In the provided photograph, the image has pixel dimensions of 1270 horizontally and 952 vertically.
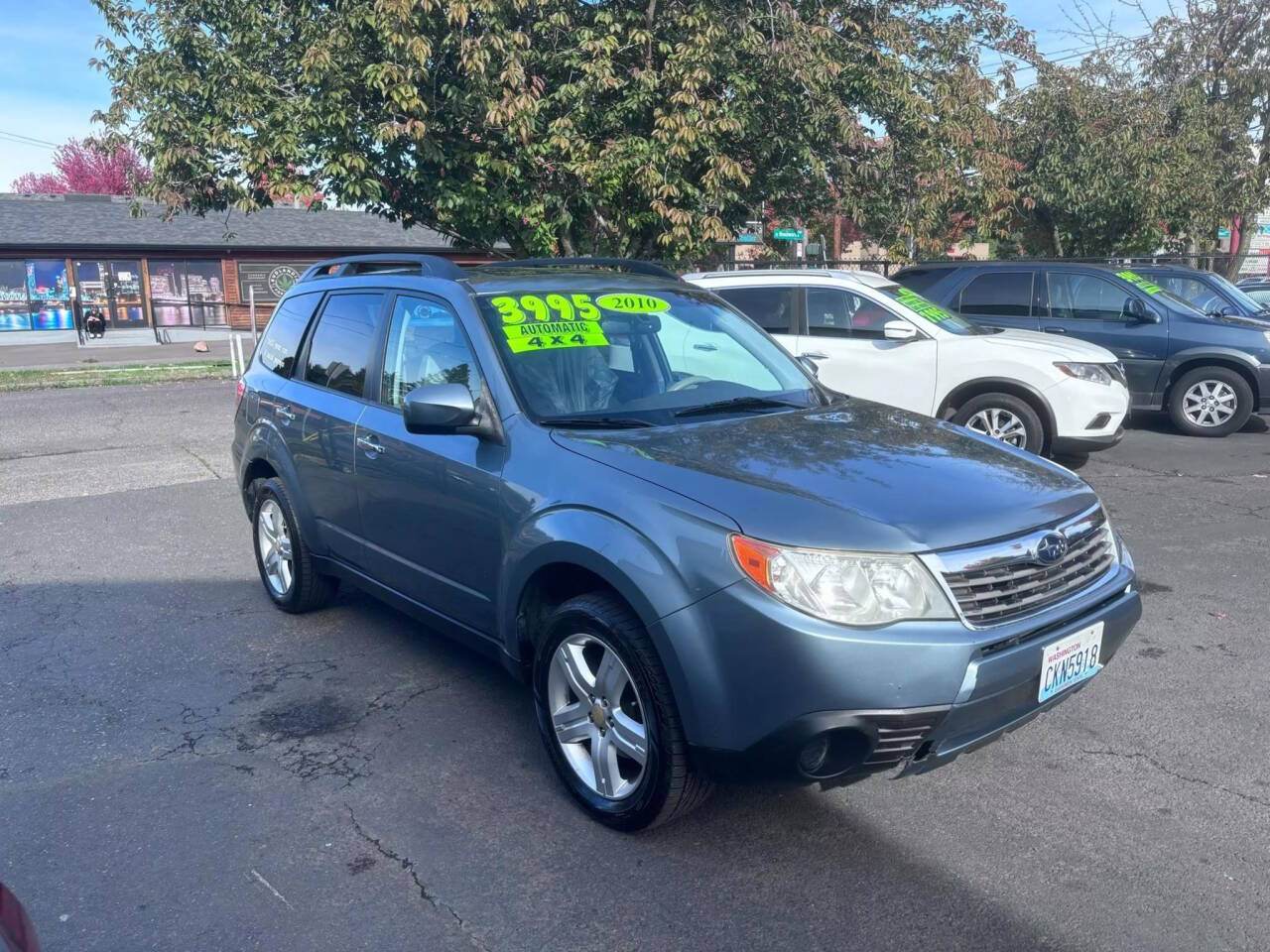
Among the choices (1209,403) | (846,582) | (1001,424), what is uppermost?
(846,582)

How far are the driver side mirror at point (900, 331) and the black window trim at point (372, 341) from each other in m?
5.17

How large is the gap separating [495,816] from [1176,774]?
2374 mm

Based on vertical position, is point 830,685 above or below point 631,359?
below

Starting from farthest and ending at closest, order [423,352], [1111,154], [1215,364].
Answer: [1111,154], [1215,364], [423,352]

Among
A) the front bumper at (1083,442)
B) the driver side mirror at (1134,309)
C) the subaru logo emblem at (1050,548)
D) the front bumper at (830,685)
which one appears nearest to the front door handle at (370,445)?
the front bumper at (830,685)

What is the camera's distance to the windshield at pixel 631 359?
405 cm

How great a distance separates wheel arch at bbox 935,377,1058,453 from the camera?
8750mm

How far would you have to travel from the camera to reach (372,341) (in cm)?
483

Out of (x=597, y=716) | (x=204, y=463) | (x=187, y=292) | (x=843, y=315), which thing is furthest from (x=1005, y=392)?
(x=187, y=292)

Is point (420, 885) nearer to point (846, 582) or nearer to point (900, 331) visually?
point (846, 582)

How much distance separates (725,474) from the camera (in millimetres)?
3354

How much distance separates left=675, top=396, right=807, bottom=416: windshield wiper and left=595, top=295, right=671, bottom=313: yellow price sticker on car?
0.60 metres

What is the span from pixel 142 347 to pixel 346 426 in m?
27.8

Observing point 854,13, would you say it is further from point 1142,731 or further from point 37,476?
point 1142,731
